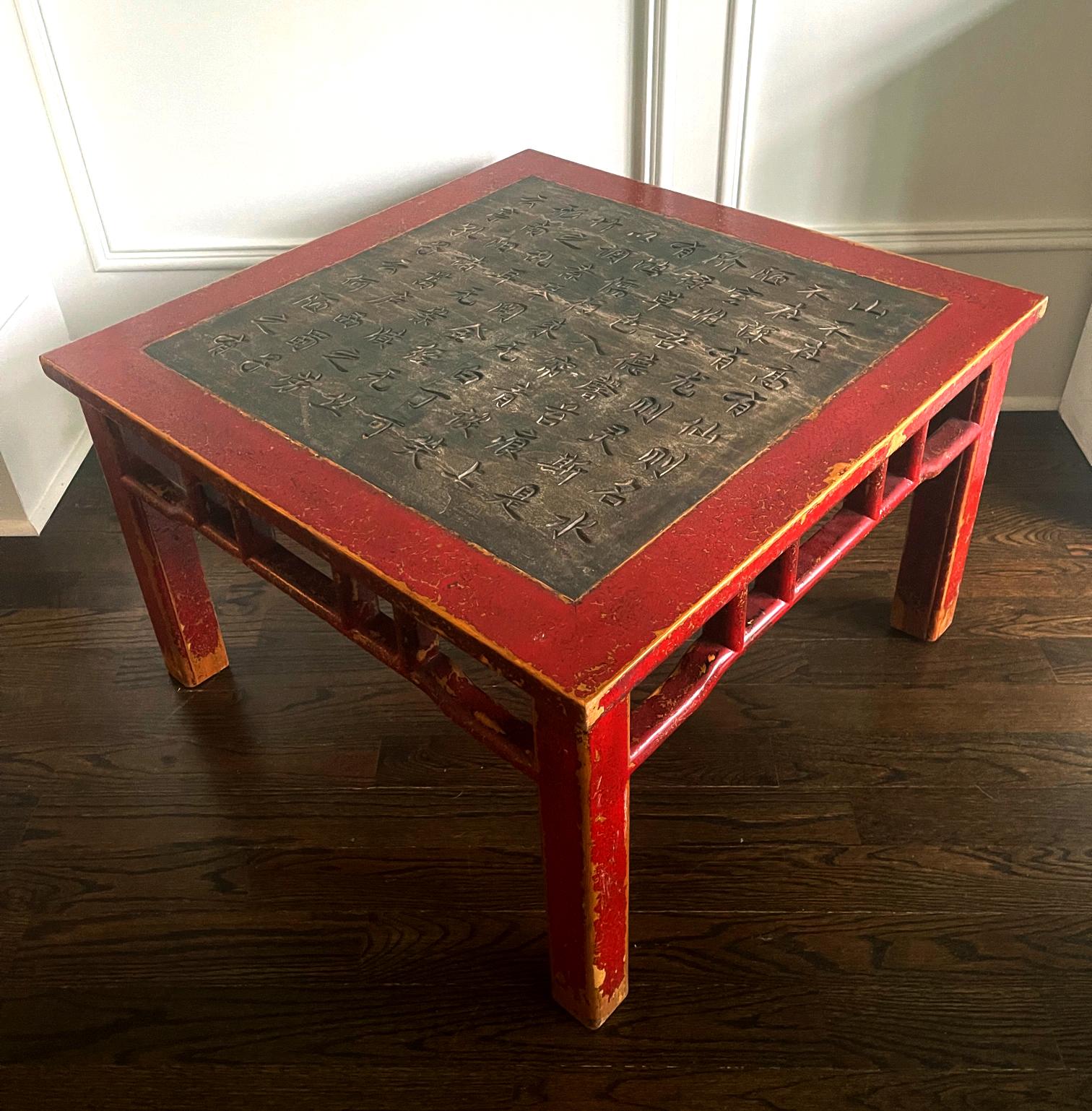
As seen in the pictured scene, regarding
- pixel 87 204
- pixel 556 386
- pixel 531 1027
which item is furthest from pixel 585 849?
pixel 87 204

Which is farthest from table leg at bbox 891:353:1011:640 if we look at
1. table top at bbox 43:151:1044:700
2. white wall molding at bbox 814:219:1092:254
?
white wall molding at bbox 814:219:1092:254

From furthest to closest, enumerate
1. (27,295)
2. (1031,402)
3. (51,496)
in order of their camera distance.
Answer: (1031,402) < (51,496) < (27,295)

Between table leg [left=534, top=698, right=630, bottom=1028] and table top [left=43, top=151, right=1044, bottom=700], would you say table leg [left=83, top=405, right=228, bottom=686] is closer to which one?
table top [left=43, top=151, right=1044, bottom=700]

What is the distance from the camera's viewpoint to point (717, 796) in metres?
1.45

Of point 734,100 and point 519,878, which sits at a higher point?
point 734,100

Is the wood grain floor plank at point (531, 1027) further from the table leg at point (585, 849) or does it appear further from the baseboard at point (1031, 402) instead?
the baseboard at point (1031, 402)

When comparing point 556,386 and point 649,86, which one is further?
point 649,86

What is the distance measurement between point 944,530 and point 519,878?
770 millimetres

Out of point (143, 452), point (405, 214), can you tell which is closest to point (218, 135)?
point (405, 214)

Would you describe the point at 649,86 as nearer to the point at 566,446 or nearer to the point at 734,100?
the point at 734,100

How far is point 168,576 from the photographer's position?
150cm

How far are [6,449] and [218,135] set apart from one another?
0.66 meters

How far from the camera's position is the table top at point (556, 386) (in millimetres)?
996

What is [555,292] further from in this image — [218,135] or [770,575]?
[218,135]
